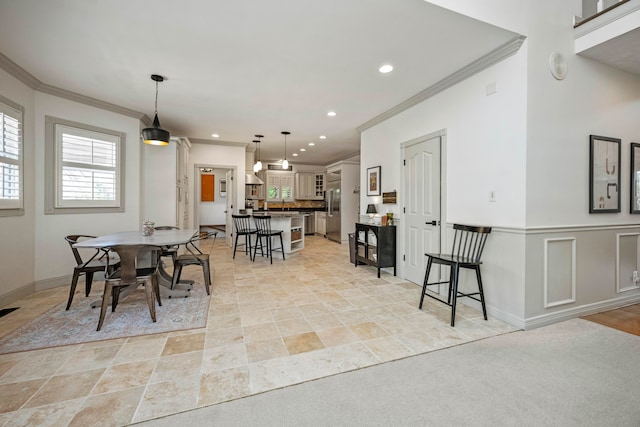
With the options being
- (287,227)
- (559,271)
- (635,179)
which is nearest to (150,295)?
(287,227)

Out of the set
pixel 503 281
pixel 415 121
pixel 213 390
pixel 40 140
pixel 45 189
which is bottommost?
pixel 213 390

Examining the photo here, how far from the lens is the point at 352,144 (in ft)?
23.4

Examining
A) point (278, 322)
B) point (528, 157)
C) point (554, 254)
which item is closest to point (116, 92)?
point (278, 322)

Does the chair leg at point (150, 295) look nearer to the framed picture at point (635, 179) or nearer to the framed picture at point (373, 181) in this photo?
the framed picture at point (373, 181)

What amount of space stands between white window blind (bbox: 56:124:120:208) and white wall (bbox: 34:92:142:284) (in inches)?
6.1

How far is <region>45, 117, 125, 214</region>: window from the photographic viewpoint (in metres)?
3.64

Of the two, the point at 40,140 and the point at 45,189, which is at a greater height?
the point at 40,140

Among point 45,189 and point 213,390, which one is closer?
point 213,390

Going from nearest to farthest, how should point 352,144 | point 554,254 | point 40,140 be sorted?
point 554,254 → point 40,140 → point 352,144

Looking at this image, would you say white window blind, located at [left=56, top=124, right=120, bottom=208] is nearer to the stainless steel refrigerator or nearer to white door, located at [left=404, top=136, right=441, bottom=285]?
white door, located at [left=404, top=136, right=441, bottom=285]

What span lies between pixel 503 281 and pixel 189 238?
3394 millimetres

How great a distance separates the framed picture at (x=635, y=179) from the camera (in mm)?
3057

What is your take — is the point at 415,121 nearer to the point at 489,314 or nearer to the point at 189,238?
the point at 489,314

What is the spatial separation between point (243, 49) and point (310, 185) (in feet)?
23.6
